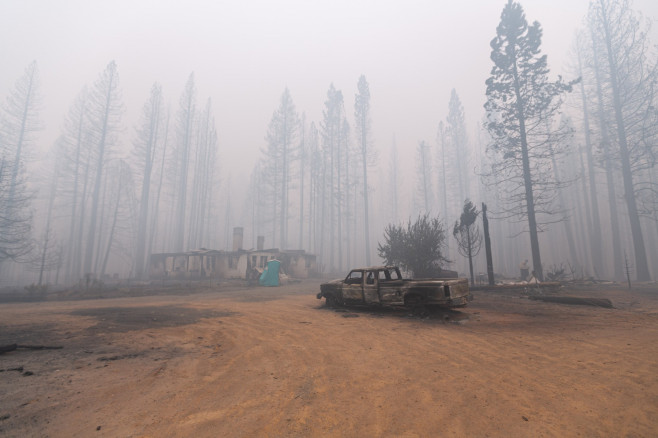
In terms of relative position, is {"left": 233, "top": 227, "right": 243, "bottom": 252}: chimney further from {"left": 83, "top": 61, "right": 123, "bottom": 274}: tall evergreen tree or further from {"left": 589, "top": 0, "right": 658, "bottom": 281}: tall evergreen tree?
{"left": 589, "top": 0, "right": 658, "bottom": 281}: tall evergreen tree

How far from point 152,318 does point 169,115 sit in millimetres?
42621

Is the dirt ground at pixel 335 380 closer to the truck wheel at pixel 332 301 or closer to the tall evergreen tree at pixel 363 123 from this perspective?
the truck wheel at pixel 332 301

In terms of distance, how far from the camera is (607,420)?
8.39 feet

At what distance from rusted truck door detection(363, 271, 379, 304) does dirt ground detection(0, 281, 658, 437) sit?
174cm

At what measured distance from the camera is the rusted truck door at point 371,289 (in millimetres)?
8633

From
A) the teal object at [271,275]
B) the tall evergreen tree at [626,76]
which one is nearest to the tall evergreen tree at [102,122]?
the teal object at [271,275]

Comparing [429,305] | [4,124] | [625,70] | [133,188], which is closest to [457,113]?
[625,70]

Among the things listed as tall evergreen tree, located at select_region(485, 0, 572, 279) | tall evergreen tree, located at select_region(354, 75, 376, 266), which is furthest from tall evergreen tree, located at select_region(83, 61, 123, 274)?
tall evergreen tree, located at select_region(485, 0, 572, 279)

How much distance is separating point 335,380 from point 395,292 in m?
5.00

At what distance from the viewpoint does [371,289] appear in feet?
28.7

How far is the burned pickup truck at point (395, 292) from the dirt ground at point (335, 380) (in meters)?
0.77

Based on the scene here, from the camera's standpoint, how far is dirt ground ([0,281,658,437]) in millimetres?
2535

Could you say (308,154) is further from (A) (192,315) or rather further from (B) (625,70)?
(A) (192,315)

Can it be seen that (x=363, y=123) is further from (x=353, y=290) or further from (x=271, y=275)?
(x=353, y=290)
